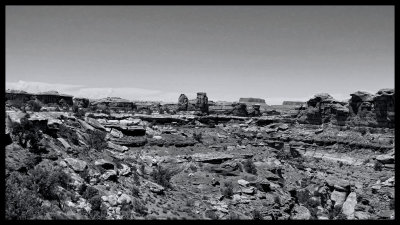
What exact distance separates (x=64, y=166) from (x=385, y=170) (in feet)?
121

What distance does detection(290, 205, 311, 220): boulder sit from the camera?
83.3ft

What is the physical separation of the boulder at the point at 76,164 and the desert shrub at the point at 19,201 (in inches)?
198

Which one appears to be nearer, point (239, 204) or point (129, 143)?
point (239, 204)

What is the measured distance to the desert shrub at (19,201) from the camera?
1341 centimetres

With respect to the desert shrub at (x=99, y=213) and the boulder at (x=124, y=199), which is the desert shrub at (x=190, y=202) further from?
the desert shrub at (x=99, y=213)

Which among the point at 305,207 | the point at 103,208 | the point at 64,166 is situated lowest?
the point at 305,207

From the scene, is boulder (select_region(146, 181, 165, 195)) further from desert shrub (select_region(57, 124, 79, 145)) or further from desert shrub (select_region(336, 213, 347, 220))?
desert shrub (select_region(336, 213, 347, 220))

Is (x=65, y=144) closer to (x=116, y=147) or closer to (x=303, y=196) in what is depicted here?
(x=116, y=147)

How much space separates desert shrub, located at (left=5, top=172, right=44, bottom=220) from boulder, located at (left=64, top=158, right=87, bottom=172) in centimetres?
504

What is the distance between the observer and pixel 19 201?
46.0 feet

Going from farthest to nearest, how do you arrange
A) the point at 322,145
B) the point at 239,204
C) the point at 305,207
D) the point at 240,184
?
Answer: the point at 322,145
the point at 240,184
the point at 305,207
the point at 239,204

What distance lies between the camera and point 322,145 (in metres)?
49.8
